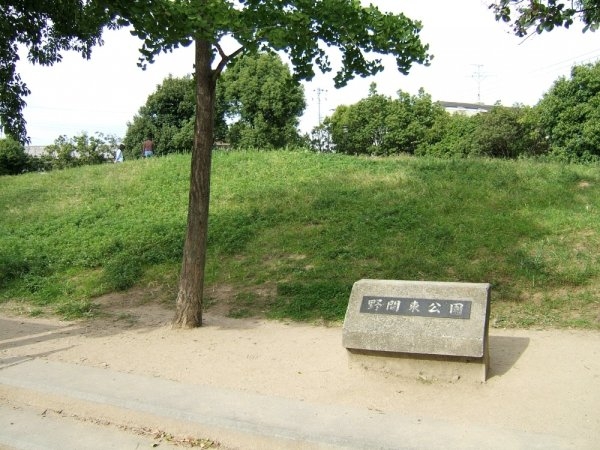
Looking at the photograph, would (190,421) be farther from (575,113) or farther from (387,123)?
(387,123)

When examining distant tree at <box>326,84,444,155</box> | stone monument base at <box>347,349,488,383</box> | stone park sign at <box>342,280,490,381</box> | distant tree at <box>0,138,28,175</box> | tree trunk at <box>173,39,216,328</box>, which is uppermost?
distant tree at <box>326,84,444,155</box>

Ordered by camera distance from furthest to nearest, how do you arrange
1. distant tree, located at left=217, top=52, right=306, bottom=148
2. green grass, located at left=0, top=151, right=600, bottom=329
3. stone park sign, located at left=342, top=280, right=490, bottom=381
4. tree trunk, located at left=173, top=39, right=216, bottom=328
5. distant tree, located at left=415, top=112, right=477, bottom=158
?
1. distant tree, located at left=415, top=112, right=477, bottom=158
2. distant tree, located at left=217, top=52, right=306, bottom=148
3. green grass, located at left=0, top=151, right=600, bottom=329
4. tree trunk, located at left=173, top=39, right=216, bottom=328
5. stone park sign, located at left=342, top=280, right=490, bottom=381

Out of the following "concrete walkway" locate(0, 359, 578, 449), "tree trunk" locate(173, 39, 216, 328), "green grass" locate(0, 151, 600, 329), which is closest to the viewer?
"concrete walkway" locate(0, 359, 578, 449)

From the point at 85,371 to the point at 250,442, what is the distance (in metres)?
2.43

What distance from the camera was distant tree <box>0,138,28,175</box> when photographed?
3088cm

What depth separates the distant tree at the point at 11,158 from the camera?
30875 millimetres

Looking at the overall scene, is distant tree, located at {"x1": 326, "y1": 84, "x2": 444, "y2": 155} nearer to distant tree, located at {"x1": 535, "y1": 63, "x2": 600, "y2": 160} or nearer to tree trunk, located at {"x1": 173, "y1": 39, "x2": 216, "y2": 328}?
distant tree, located at {"x1": 535, "y1": 63, "x2": 600, "y2": 160}

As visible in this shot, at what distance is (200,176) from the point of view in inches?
287

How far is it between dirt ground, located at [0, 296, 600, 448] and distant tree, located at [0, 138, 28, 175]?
25.2 m

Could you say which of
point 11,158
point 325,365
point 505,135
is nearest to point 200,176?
point 325,365

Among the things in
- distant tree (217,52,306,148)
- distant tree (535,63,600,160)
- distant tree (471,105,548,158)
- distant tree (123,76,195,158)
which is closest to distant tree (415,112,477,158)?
distant tree (471,105,548,158)

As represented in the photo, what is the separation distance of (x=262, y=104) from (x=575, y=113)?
15512 millimetres

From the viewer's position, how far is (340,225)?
11.4 meters

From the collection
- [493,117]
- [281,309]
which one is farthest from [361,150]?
[281,309]
